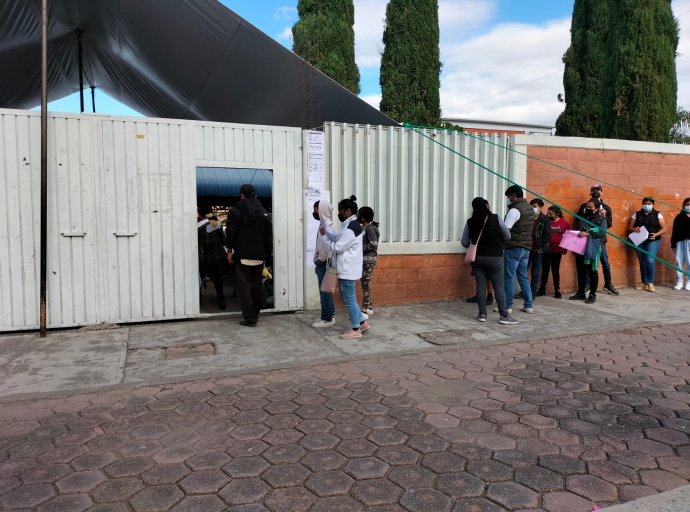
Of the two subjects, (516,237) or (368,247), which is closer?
(368,247)

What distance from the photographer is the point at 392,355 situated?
5551mm

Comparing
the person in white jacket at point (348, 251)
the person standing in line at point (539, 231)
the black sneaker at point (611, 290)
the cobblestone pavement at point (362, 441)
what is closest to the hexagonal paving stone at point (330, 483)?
the cobblestone pavement at point (362, 441)

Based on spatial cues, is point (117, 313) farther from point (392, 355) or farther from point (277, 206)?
point (392, 355)

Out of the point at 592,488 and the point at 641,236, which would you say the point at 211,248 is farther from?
the point at 641,236

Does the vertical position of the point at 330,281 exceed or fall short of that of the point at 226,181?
it falls short

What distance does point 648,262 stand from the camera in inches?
376

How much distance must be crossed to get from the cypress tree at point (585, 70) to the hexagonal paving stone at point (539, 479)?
19.3 meters

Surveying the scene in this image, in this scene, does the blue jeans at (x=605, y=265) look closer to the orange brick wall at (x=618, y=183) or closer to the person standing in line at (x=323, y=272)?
the orange brick wall at (x=618, y=183)

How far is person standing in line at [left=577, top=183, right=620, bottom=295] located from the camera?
875 cm

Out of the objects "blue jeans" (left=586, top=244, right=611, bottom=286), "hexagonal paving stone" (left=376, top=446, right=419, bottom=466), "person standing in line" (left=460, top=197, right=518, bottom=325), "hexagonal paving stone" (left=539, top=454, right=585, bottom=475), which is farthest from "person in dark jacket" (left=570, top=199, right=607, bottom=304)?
"hexagonal paving stone" (left=376, top=446, right=419, bottom=466)

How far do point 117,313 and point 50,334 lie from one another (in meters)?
0.76

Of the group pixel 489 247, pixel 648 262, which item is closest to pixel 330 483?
pixel 489 247

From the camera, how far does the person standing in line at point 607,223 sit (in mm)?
8750

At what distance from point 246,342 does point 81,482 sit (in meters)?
2.96
